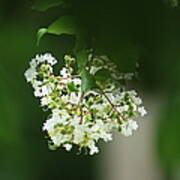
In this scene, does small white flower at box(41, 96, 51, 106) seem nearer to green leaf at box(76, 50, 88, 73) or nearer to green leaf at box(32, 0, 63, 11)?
green leaf at box(76, 50, 88, 73)

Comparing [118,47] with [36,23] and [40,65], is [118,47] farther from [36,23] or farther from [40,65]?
[40,65]

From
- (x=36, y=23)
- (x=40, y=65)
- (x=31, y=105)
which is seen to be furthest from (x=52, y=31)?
(x=31, y=105)

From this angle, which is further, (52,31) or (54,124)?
(54,124)

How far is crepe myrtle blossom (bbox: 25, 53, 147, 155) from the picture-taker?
617 mm

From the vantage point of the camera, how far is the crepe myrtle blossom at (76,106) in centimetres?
62

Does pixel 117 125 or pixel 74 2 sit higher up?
pixel 74 2

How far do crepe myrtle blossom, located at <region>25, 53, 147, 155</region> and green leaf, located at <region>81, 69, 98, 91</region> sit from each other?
3cm

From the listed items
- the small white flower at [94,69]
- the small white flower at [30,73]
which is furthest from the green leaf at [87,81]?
the small white flower at [30,73]

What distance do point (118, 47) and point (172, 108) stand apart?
0.17 feet

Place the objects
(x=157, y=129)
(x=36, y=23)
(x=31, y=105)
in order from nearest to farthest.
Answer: (x=157, y=129), (x=36, y=23), (x=31, y=105)

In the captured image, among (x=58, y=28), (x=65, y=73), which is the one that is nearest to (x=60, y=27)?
(x=58, y=28)

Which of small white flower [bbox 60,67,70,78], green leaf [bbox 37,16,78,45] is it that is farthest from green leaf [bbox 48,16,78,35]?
small white flower [bbox 60,67,70,78]

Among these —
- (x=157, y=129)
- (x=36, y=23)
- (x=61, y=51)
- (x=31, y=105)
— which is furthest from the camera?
(x=31, y=105)

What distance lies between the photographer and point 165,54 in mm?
336
